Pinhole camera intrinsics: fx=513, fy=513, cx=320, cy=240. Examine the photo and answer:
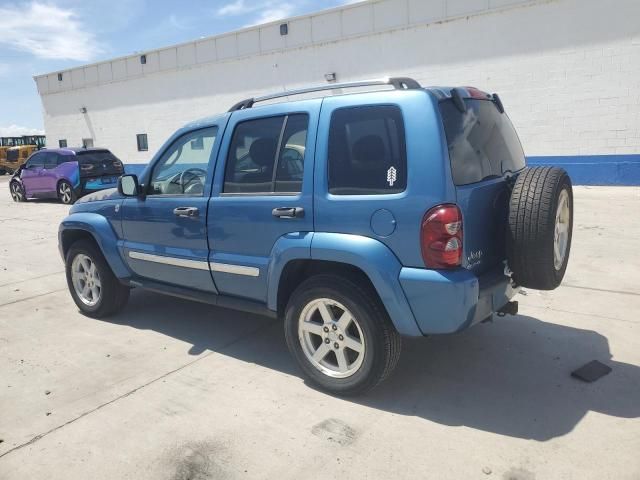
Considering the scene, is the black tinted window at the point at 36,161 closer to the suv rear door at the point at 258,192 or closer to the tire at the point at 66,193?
the tire at the point at 66,193

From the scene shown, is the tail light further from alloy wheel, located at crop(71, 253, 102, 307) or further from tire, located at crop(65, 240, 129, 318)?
alloy wheel, located at crop(71, 253, 102, 307)

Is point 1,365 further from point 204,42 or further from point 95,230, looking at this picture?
point 204,42

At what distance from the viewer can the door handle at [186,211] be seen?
384 cm

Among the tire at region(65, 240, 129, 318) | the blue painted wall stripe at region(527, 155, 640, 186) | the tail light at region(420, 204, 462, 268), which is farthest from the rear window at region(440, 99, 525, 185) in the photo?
the blue painted wall stripe at region(527, 155, 640, 186)

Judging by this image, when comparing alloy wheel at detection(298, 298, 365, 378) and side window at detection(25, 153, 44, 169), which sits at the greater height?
side window at detection(25, 153, 44, 169)

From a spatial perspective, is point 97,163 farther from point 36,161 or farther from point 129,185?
point 129,185

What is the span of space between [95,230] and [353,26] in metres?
12.3

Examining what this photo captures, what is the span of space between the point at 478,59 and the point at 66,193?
37.7 ft

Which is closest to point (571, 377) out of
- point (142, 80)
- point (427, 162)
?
point (427, 162)

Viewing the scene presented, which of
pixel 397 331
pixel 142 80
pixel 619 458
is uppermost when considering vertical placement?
pixel 142 80

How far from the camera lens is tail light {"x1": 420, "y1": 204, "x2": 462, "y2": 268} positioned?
2.77 metres

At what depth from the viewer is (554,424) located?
9.54 feet

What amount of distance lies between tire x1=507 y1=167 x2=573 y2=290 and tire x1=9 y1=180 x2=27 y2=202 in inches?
637

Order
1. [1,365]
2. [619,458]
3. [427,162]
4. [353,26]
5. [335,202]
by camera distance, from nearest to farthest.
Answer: [619,458]
[427,162]
[335,202]
[1,365]
[353,26]
